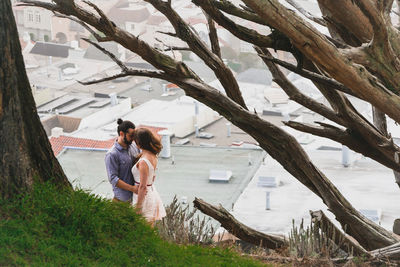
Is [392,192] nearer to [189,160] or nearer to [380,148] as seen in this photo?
[189,160]

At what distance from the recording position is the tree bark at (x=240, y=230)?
174 inches

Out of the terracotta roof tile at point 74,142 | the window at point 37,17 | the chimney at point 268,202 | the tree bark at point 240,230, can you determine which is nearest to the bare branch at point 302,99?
the tree bark at point 240,230

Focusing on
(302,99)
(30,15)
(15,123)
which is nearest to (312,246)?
(302,99)

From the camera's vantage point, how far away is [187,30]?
161 inches

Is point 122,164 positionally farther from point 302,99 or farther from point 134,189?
point 302,99

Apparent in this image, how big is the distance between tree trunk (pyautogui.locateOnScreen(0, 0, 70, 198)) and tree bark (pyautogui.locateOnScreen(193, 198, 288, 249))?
4.42 feet

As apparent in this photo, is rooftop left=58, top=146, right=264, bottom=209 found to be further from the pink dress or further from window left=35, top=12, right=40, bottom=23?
window left=35, top=12, right=40, bottom=23

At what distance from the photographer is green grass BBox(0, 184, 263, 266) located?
116 inches

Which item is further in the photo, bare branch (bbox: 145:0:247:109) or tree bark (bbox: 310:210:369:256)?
tree bark (bbox: 310:210:369:256)

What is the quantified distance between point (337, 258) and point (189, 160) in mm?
16233

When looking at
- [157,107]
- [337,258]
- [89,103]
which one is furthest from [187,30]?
[89,103]

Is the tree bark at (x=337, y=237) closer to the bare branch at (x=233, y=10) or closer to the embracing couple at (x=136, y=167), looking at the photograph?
the embracing couple at (x=136, y=167)

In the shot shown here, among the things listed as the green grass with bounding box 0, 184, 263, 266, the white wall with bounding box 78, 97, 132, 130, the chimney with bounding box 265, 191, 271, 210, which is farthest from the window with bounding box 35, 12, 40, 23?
the green grass with bounding box 0, 184, 263, 266

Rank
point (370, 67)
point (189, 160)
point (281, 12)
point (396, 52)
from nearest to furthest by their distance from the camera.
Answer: point (281, 12)
point (370, 67)
point (396, 52)
point (189, 160)
